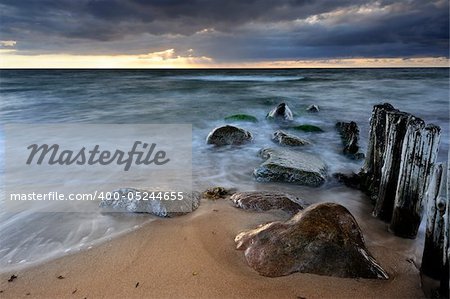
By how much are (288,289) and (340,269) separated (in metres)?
0.52

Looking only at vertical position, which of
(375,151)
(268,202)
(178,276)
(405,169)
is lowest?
(178,276)

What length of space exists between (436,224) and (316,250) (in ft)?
3.52

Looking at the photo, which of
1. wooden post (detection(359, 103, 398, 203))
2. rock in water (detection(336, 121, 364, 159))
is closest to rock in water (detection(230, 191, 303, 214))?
wooden post (detection(359, 103, 398, 203))

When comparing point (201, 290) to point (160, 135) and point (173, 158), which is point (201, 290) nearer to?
point (173, 158)

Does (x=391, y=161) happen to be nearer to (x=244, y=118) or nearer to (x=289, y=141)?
(x=289, y=141)

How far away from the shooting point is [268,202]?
15.5ft

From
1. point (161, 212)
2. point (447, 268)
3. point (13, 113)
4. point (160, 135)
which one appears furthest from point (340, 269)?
point (13, 113)

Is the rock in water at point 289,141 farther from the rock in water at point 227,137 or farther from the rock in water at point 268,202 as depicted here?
the rock in water at point 268,202

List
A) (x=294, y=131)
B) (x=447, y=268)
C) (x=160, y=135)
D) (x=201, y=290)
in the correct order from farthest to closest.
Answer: (x=294, y=131), (x=160, y=135), (x=201, y=290), (x=447, y=268)

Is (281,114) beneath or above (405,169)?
beneath

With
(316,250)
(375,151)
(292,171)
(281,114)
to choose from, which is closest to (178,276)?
(316,250)

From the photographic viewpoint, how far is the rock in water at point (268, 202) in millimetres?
4688

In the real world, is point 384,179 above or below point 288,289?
above

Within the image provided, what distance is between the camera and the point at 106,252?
12.2 ft
